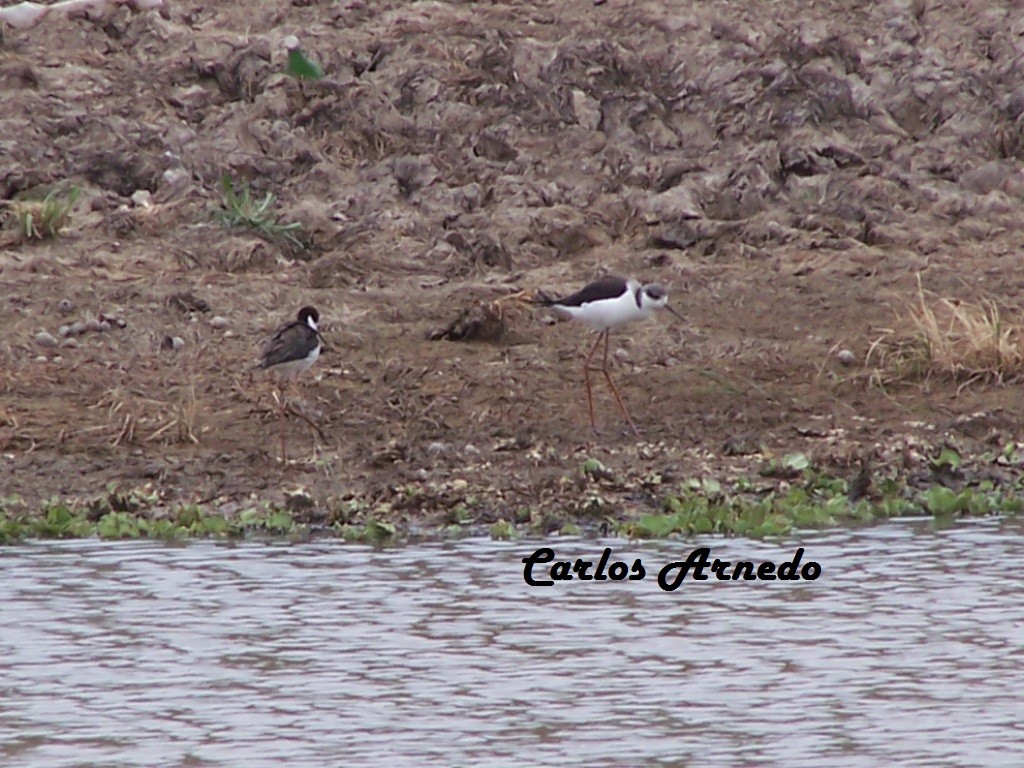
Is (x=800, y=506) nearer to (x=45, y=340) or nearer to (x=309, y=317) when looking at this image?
(x=309, y=317)

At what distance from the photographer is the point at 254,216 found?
1442 centimetres

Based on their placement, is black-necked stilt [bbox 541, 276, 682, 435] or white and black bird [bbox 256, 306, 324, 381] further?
black-necked stilt [bbox 541, 276, 682, 435]

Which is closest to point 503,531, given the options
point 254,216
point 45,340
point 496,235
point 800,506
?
point 800,506

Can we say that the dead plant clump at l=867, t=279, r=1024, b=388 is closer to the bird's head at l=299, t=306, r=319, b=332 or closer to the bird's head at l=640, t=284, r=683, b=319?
the bird's head at l=640, t=284, r=683, b=319

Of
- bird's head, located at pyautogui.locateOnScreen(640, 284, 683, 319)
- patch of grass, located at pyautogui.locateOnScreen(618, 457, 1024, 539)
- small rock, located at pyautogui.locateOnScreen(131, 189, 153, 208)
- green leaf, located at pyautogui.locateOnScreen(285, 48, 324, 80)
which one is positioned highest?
green leaf, located at pyautogui.locateOnScreen(285, 48, 324, 80)

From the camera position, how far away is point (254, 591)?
9.66m

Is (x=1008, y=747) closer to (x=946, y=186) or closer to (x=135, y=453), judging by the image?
(x=135, y=453)

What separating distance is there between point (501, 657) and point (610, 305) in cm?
403

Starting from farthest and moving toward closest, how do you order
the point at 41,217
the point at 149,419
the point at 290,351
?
the point at 41,217, the point at 149,419, the point at 290,351

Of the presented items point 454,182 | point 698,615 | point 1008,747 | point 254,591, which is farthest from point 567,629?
point 454,182

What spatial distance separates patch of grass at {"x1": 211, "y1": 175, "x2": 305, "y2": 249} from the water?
4.19 meters

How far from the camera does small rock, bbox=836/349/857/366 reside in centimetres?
1282

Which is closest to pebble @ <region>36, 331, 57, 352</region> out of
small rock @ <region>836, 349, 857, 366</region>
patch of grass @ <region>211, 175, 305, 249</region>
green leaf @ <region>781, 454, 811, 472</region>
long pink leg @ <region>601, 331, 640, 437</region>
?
patch of grass @ <region>211, 175, 305, 249</region>

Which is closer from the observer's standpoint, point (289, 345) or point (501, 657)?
point (501, 657)
